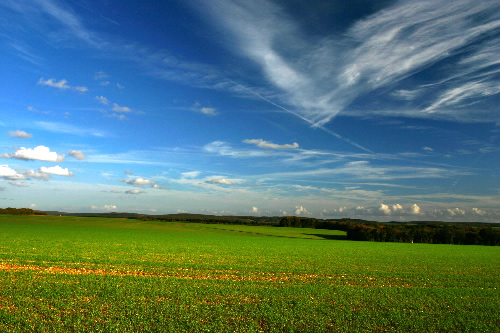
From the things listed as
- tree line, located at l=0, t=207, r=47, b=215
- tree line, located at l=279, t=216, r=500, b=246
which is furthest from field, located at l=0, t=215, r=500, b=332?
tree line, located at l=0, t=207, r=47, b=215

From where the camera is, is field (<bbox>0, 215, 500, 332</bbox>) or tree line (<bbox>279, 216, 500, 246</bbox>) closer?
field (<bbox>0, 215, 500, 332</bbox>)

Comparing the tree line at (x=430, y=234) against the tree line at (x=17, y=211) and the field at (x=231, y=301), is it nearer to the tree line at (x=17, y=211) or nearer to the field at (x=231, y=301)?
the field at (x=231, y=301)

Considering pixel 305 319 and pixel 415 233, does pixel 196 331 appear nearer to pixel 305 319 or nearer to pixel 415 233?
pixel 305 319

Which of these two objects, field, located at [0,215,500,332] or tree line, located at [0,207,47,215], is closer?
field, located at [0,215,500,332]

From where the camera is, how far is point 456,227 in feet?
351

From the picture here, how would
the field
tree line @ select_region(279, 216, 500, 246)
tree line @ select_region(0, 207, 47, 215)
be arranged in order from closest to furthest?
the field, tree line @ select_region(279, 216, 500, 246), tree line @ select_region(0, 207, 47, 215)

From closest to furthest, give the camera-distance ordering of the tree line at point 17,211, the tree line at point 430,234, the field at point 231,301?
1. the field at point 231,301
2. the tree line at point 430,234
3. the tree line at point 17,211

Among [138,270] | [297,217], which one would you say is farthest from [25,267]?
[297,217]

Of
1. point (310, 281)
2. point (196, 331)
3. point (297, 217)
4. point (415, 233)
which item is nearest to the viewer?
point (196, 331)

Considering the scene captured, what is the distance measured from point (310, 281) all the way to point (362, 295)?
507cm

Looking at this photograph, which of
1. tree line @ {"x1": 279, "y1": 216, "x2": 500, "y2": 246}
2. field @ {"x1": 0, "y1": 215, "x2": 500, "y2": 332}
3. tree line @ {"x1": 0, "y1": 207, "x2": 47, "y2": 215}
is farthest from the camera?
tree line @ {"x1": 0, "y1": 207, "x2": 47, "y2": 215}

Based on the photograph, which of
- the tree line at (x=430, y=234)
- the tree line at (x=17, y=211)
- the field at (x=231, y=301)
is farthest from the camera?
the tree line at (x=17, y=211)

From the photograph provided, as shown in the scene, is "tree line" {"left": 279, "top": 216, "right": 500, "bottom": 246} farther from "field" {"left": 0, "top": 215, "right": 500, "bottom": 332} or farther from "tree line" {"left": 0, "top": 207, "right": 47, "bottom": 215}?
A: "tree line" {"left": 0, "top": 207, "right": 47, "bottom": 215}

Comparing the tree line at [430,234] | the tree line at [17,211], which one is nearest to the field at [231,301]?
the tree line at [430,234]
